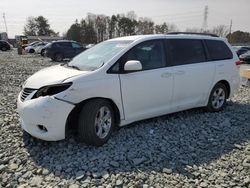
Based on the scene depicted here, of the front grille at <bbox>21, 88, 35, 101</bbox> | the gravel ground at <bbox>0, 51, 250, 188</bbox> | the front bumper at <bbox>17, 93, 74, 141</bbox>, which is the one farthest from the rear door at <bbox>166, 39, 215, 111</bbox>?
the front grille at <bbox>21, 88, 35, 101</bbox>

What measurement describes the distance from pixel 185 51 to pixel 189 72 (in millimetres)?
451

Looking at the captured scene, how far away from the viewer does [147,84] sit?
4.72m

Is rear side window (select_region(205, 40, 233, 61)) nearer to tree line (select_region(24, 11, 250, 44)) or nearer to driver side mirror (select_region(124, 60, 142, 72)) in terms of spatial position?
driver side mirror (select_region(124, 60, 142, 72))

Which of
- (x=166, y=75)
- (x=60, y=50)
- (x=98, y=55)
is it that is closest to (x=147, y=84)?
(x=166, y=75)

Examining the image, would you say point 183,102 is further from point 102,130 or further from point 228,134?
point 102,130

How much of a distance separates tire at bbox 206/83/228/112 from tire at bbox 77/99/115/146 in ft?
9.06

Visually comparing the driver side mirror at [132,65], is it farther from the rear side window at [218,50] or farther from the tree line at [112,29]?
the tree line at [112,29]

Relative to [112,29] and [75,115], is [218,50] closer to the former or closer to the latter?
[75,115]

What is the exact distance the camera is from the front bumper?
12.5 ft

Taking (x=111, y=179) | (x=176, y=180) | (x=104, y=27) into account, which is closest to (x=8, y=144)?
(x=111, y=179)

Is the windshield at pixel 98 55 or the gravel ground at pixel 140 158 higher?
the windshield at pixel 98 55

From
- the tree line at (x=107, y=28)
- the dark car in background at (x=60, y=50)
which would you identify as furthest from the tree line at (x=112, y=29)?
the dark car in background at (x=60, y=50)

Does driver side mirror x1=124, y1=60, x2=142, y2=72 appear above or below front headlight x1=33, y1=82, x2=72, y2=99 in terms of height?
above

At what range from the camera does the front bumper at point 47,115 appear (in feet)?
12.5
